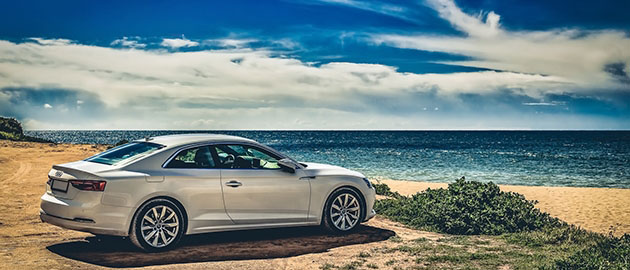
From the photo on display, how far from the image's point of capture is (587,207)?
1788cm

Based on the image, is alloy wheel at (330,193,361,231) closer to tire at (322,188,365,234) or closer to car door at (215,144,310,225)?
tire at (322,188,365,234)

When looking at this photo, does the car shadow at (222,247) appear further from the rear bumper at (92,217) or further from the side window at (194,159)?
the side window at (194,159)

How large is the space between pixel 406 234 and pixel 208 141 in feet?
13.2

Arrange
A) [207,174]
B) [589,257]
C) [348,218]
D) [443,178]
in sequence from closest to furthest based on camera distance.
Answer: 1. [589,257]
2. [207,174]
3. [348,218]
4. [443,178]

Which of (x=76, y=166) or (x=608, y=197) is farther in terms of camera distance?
(x=608, y=197)

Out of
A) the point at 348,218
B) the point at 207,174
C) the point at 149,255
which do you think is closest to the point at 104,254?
the point at 149,255

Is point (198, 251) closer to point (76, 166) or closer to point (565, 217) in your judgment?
point (76, 166)

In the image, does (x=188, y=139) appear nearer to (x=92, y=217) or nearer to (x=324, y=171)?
(x=92, y=217)

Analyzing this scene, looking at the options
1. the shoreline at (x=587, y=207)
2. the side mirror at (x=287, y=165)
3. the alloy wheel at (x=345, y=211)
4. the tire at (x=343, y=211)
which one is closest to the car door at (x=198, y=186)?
the side mirror at (x=287, y=165)

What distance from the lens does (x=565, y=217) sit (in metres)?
16.0

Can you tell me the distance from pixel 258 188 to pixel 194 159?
3.45ft

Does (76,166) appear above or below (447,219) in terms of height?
above

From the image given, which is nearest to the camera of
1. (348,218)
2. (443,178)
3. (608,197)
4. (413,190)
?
(348,218)

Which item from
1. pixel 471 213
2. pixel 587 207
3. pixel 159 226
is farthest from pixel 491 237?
pixel 587 207
